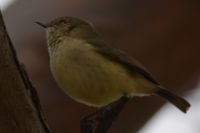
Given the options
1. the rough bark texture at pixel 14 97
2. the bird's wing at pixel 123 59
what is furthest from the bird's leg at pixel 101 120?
the bird's wing at pixel 123 59

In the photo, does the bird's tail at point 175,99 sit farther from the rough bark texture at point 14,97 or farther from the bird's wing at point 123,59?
the rough bark texture at point 14,97

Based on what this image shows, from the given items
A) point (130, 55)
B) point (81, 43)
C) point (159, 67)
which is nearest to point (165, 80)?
point (159, 67)

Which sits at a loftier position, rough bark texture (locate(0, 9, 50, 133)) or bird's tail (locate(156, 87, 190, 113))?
rough bark texture (locate(0, 9, 50, 133))

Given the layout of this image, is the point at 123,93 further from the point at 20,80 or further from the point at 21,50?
the point at 20,80

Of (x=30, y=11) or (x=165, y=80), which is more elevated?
(x=30, y=11)

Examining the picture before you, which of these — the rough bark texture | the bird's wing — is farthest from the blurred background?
the rough bark texture

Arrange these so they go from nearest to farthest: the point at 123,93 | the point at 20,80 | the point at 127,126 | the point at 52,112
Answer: the point at 20,80 → the point at 123,93 → the point at 52,112 → the point at 127,126

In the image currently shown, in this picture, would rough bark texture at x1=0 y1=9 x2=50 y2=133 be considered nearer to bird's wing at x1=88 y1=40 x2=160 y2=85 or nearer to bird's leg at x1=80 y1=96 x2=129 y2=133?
bird's leg at x1=80 y1=96 x2=129 y2=133

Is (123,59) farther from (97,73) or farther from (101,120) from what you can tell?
(101,120)
